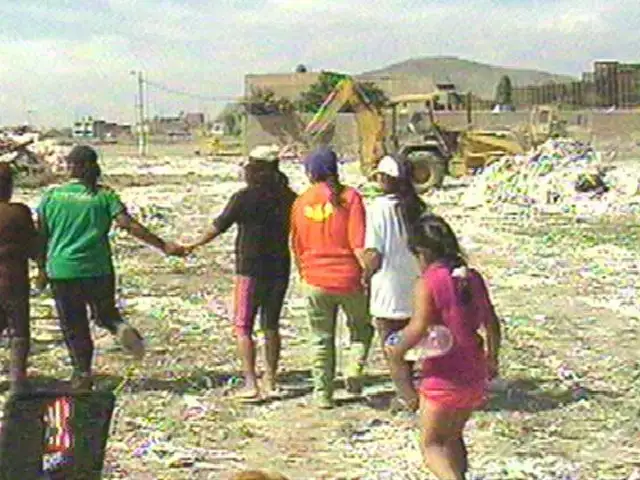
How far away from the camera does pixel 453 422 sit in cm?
627

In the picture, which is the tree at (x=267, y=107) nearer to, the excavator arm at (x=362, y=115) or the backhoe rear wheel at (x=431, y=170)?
the excavator arm at (x=362, y=115)

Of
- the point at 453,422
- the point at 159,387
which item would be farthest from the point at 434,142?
the point at 453,422

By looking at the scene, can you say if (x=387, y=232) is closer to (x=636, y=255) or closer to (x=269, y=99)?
(x=636, y=255)

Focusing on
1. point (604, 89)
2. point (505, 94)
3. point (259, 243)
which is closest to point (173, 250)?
point (259, 243)

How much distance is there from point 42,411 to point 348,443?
368 cm

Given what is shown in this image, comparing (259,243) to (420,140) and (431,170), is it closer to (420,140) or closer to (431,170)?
(431,170)

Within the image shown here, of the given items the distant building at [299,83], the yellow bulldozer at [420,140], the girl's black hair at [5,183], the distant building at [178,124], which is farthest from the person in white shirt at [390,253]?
the distant building at [178,124]

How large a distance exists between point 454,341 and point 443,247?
0.40 m

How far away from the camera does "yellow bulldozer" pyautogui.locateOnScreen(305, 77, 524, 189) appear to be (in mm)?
34531

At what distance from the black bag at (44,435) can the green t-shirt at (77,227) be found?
3982 millimetres

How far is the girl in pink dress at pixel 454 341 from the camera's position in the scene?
20.2 feet

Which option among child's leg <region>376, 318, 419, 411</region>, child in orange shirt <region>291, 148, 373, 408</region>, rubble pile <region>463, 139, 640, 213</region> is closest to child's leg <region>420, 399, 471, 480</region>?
child's leg <region>376, 318, 419, 411</region>

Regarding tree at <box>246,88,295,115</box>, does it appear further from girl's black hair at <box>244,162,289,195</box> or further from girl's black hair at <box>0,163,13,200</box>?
girl's black hair at <box>0,163,13,200</box>

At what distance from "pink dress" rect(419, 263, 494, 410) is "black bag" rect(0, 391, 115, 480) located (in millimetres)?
1883
